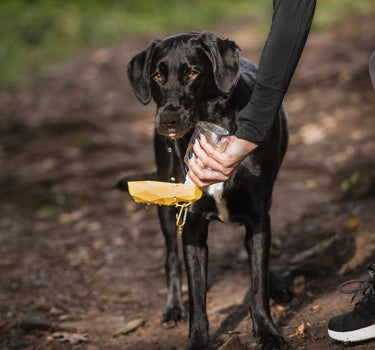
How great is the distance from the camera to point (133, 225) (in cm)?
527

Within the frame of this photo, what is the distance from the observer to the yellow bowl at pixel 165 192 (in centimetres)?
237

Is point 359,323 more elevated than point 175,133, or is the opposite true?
point 175,133

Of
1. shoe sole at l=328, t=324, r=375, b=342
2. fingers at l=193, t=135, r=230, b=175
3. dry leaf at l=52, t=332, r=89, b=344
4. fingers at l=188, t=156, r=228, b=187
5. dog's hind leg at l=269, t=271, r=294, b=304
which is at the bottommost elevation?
dry leaf at l=52, t=332, r=89, b=344

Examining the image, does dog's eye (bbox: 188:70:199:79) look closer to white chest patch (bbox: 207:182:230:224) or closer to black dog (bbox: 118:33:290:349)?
Answer: black dog (bbox: 118:33:290:349)

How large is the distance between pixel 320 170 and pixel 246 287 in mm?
2487


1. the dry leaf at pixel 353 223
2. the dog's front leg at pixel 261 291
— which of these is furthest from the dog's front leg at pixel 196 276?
the dry leaf at pixel 353 223

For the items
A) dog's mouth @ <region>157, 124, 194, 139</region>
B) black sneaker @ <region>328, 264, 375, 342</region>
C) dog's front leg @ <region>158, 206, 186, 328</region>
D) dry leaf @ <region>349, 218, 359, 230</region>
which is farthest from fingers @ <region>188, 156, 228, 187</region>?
dry leaf @ <region>349, 218, 359, 230</region>

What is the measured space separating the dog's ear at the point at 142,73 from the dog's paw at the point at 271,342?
133cm

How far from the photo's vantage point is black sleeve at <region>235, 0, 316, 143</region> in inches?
79.9

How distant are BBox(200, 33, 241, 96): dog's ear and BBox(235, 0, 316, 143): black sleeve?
53cm

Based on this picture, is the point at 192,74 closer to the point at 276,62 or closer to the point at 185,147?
the point at 185,147

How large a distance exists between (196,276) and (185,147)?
2.14ft

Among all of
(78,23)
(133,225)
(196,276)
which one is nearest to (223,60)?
(196,276)

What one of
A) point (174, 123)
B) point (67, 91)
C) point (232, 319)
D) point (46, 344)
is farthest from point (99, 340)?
point (67, 91)
